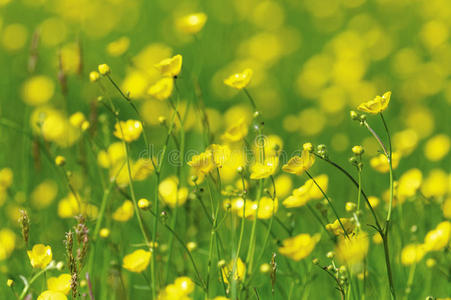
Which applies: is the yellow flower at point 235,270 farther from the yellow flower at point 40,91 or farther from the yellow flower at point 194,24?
the yellow flower at point 40,91

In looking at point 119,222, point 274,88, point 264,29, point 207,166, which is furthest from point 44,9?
point 207,166

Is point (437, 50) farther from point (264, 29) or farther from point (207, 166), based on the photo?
point (207, 166)

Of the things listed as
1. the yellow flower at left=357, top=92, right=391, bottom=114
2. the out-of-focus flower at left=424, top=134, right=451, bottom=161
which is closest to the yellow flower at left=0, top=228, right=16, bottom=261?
the yellow flower at left=357, top=92, right=391, bottom=114

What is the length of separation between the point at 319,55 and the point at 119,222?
2.82m

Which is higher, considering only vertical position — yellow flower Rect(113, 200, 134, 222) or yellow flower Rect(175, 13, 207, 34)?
yellow flower Rect(175, 13, 207, 34)

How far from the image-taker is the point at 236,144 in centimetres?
262

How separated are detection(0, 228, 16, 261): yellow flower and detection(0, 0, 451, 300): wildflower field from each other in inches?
0.4

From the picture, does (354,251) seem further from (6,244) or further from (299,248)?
(6,244)

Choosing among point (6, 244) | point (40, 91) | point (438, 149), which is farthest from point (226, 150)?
point (40, 91)

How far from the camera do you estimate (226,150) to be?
4.55 feet

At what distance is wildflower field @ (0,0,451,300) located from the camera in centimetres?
136

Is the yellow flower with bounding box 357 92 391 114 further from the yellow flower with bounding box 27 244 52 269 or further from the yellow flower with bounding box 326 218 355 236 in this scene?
the yellow flower with bounding box 27 244 52 269

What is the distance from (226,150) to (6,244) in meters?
0.76

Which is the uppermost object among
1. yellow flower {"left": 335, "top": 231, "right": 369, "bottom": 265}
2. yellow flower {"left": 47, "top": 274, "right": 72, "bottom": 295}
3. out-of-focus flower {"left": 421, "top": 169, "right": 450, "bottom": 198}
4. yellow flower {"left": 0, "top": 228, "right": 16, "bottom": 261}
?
yellow flower {"left": 335, "top": 231, "right": 369, "bottom": 265}
